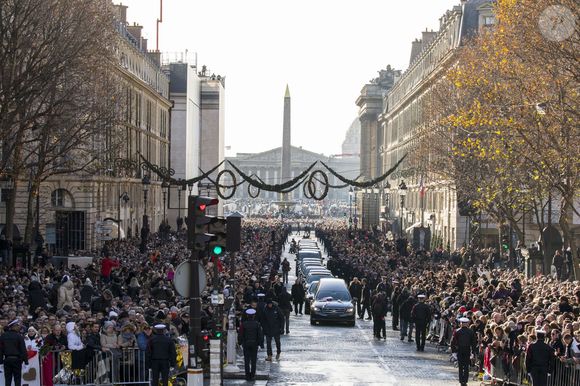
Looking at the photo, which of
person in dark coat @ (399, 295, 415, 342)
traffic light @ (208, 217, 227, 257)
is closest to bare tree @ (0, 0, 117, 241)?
person in dark coat @ (399, 295, 415, 342)

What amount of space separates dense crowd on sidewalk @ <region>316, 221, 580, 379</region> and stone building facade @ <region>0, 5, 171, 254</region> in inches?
536

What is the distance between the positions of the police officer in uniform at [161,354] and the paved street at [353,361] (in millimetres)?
4573

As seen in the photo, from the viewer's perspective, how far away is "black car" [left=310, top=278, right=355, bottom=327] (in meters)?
41.4

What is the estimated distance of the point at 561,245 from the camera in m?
58.6

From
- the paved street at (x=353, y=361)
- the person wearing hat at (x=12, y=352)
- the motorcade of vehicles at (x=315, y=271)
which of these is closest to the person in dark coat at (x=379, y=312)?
the paved street at (x=353, y=361)

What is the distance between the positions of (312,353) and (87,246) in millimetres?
40899

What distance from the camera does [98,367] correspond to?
79.7 feet

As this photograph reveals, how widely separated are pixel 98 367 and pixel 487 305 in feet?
38.4

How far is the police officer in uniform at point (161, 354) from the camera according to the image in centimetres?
2284

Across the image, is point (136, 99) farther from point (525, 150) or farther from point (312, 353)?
point (312, 353)

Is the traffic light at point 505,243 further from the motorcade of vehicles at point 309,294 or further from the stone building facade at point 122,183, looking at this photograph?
the stone building facade at point 122,183

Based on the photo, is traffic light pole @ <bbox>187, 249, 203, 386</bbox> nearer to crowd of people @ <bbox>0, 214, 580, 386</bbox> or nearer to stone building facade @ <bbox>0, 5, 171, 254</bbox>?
crowd of people @ <bbox>0, 214, 580, 386</bbox>

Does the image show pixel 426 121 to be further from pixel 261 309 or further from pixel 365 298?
pixel 261 309

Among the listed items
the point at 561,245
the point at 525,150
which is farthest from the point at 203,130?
the point at 525,150
